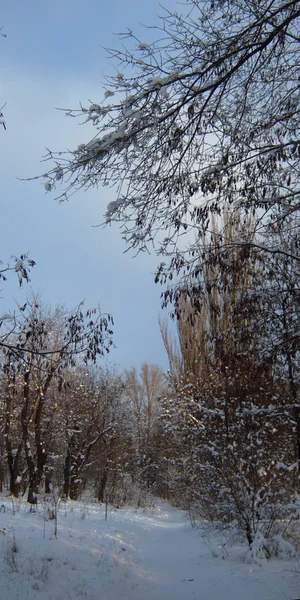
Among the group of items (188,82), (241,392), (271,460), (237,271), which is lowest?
(271,460)

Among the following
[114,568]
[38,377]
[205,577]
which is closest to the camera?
[205,577]

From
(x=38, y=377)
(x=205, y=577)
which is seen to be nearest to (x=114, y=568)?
(x=205, y=577)

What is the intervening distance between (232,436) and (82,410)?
10.0 metres

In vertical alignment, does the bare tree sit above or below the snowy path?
above

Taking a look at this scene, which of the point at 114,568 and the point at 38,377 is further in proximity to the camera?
the point at 38,377

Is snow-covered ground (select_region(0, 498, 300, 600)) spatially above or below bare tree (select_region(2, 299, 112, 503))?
below

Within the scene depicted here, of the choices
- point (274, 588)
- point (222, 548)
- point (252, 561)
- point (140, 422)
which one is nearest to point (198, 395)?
point (222, 548)

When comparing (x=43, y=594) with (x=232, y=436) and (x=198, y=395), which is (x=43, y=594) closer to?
(x=232, y=436)

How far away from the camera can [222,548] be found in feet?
27.2

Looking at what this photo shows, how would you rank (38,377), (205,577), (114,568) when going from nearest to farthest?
(205,577) < (114,568) < (38,377)

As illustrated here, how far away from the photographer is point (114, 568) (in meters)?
7.03

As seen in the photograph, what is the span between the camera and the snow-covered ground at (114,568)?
5.54 metres

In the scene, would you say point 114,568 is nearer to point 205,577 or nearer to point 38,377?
point 205,577

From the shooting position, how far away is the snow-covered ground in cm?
554
